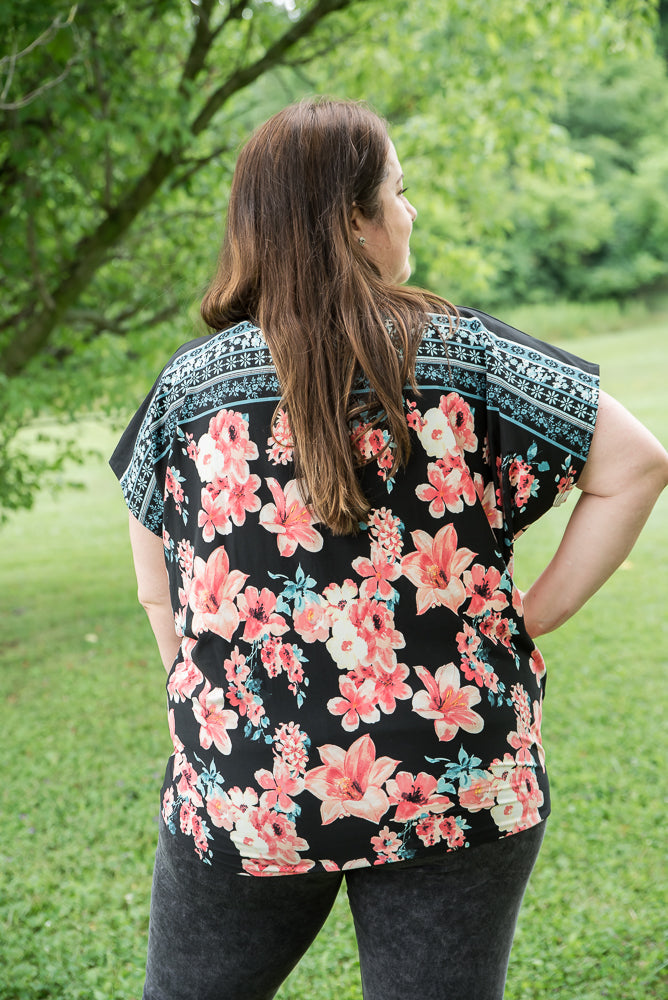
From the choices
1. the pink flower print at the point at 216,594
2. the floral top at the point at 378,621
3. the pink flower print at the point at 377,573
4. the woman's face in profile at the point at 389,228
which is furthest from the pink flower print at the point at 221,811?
the woman's face in profile at the point at 389,228

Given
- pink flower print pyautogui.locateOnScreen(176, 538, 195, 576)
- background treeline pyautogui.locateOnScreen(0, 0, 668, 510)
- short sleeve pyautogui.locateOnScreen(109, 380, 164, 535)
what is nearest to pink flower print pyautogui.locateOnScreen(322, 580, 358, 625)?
pink flower print pyautogui.locateOnScreen(176, 538, 195, 576)

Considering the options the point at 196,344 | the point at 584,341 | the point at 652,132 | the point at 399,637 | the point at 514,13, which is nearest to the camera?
the point at 399,637

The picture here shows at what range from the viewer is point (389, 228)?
1.31 m

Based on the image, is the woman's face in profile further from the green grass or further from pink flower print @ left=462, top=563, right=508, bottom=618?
the green grass

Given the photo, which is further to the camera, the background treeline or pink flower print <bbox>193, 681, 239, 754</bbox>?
the background treeline

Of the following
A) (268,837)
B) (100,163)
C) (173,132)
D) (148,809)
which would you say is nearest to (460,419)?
(268,837)

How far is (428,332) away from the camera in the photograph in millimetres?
1202

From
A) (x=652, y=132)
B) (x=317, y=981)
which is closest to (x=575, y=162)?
(x=317, y=981)

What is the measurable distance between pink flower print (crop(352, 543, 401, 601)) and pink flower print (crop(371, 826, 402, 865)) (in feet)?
0.97

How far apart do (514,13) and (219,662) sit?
23.5 ft

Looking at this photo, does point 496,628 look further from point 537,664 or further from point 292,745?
point 292,745

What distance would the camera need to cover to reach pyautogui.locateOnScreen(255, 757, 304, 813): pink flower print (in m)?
1.19

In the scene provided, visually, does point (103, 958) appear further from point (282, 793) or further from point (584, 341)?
point (584, 341)

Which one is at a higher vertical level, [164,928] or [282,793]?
[282,793]
